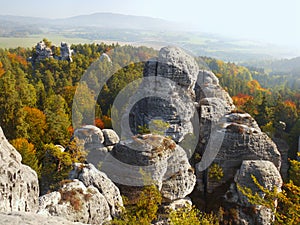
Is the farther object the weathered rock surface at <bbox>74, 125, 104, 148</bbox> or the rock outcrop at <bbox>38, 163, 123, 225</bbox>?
the weathered rock surface at <bbox>74, 125, 104, 148</bbox>

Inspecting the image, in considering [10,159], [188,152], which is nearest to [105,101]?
[188,152]

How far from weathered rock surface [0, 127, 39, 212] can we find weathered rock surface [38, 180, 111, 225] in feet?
2.53

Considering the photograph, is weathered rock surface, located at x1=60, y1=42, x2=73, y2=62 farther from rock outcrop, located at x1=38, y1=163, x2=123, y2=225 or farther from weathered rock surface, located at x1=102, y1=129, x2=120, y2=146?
rock outcrop, located at x1=38, y1=163, x2=123, y2=225

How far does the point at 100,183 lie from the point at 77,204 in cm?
201

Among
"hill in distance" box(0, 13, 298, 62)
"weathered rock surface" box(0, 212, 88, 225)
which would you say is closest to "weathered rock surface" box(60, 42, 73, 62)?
"hill in distance" box(0, 13, 298, 62)

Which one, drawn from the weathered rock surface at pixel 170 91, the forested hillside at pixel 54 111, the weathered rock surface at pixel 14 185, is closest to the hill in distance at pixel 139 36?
the weathered rock surface at pixel 170 91

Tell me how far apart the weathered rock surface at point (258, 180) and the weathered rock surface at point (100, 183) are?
7520 mm

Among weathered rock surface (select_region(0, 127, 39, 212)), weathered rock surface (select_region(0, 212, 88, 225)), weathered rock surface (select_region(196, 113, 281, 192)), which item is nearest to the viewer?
weathered rock surface (select_region(0, 212, 88, 225))

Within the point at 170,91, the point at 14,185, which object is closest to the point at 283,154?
the point at 170,91

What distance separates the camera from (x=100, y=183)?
12930 mm

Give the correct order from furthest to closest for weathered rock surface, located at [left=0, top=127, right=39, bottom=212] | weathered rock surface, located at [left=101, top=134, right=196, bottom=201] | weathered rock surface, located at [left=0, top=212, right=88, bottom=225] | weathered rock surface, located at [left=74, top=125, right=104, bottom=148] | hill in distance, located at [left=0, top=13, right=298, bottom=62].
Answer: hill in distance, located at [left=0, top=13, right=298, bottom=62] < weathered rock surface, located at [left=74, top=125, right=104, bottom=148] < weathered rock surface, located at [left=101, top=134, right=196, bottom=201] < weathered rock surface, located at [left=0, top=127, right=39, bottom=212] < weathered rock surface, located at [left=0, top=212, right=88, bottom=225]

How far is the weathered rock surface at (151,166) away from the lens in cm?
1585

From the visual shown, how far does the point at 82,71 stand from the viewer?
53.1 metres

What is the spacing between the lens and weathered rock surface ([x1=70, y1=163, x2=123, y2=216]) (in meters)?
12.7
